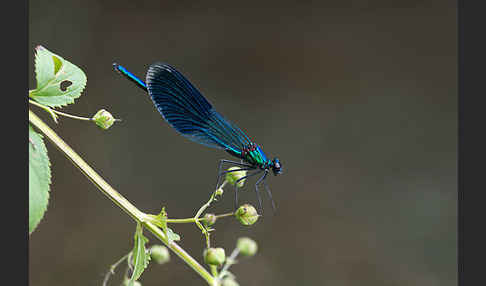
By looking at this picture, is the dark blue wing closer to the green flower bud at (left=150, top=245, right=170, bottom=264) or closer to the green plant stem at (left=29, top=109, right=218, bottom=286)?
the green plant stem at (left=29, top=109, right=218, bottom=286)

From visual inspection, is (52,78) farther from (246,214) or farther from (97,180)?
(246,214)

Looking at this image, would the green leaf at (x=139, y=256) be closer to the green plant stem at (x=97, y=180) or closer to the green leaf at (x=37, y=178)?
the green plant stem at (x=97, y=180)

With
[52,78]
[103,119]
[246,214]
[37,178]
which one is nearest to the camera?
[37,178]

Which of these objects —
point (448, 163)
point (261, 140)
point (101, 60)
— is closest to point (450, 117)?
point (448, 163)

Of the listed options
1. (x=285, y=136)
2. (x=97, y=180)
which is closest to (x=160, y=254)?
(x=97, y=180)

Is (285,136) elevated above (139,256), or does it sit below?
below

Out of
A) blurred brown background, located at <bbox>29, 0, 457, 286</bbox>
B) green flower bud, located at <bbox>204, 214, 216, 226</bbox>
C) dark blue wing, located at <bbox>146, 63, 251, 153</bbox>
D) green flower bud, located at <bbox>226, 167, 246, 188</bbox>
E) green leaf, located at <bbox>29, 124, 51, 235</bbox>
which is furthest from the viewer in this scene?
blurred brown background, located at <bbox>29, 0, 457, 286</bbox>

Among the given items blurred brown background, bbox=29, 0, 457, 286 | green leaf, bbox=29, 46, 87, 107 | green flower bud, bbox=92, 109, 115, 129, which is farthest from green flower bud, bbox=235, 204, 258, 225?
blurred brown background, bbox=29, 0, 457, 286
